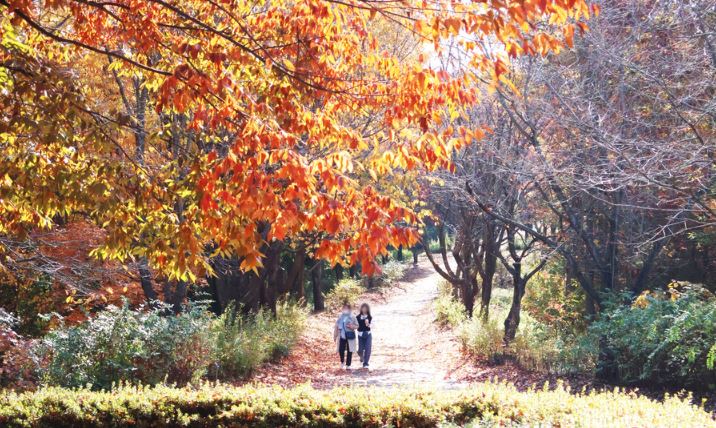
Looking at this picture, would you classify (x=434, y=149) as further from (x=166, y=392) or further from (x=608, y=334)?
(x=608, y=334)

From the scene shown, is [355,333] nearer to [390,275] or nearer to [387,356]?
[387,356]

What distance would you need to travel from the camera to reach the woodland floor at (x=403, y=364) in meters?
12.6

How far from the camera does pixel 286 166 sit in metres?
4.69

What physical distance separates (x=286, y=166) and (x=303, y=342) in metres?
15.2

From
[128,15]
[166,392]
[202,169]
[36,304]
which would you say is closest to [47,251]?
[36,304]

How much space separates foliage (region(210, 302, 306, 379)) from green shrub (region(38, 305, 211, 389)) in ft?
3.50

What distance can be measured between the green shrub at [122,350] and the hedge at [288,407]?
174cm

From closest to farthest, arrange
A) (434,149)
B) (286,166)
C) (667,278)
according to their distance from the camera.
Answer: (286,166) < (434,149) < (667,278)

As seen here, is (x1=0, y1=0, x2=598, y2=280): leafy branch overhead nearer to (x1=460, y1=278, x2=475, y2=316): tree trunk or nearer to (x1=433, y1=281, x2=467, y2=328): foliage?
(x1=433, y1=281, x2=467, y2=328): foliage

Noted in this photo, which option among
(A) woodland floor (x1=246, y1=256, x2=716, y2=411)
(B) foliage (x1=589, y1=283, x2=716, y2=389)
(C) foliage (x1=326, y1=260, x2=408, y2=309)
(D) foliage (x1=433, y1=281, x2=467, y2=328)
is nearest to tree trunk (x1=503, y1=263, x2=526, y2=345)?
(A) woodland floor (x1=246, y1=256, x2=716, y2=411)

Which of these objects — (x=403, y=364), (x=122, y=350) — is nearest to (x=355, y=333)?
(x=403, y=364)

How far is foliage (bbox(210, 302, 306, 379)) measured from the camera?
42.3 feet

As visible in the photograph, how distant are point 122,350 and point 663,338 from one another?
7921 millimetres

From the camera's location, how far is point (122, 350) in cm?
Answer: 1008
